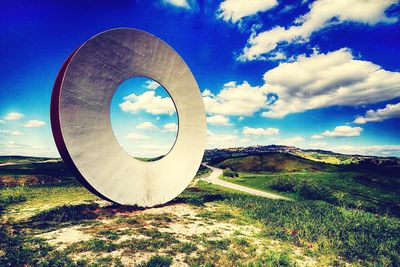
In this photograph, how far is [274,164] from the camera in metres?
53.3

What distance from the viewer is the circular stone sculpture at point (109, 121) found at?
408 inches

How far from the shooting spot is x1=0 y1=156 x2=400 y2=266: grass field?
752cm

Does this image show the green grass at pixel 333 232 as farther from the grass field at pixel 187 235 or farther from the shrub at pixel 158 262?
the shrub at pixel 158 262

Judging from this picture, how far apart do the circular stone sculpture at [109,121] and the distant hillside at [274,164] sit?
123 feet

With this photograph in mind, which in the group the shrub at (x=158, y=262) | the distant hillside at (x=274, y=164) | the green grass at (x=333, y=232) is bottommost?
the green grass at (x=333, y=232)

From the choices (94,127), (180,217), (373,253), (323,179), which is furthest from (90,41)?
(323,179)

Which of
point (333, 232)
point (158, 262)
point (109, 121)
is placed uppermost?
point (109, 121)

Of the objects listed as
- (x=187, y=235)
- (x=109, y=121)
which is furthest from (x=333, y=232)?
(x=109, y=121)

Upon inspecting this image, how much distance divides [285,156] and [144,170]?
50.6 meters

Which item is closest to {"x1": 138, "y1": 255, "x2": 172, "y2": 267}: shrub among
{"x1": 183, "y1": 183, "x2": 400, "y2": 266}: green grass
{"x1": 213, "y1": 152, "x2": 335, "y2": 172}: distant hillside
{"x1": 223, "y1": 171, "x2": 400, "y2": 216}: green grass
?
{"x1": 183, "y1": 183, "x2": 400, "y2": 266}: green grass

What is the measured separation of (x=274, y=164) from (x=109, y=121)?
150 ft

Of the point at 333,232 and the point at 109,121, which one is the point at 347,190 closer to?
the point at 333,232

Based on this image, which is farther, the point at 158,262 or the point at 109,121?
the point at 109,121

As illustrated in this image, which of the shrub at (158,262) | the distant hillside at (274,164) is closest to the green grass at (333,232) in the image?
the shrub at (158,262)
